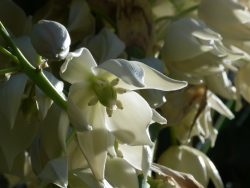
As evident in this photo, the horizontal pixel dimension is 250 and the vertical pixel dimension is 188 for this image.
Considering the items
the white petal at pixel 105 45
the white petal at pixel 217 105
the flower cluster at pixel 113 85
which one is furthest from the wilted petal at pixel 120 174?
the white petal at pixel 217 105

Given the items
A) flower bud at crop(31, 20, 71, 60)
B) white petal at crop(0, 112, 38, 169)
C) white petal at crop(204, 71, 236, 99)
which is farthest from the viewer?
white petal at crop(204, 71, 236, 99)

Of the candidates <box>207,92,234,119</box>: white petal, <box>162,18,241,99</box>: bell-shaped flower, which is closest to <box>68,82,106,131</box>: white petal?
<box>162,18,241,99</box>: bell-shaped flower

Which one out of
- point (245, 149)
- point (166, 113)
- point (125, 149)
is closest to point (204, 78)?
point (166, 113)

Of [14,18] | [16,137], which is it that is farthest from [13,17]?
[16,137]

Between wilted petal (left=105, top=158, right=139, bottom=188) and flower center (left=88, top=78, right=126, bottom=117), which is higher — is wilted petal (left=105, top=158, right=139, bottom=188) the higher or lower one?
the lower one

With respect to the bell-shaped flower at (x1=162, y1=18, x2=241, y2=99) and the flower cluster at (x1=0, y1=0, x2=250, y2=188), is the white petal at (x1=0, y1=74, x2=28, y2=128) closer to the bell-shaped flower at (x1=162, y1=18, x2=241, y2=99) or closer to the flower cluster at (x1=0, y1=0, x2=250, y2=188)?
the flower cluster at (x1=0, y1=0, x2=250, y2=188)

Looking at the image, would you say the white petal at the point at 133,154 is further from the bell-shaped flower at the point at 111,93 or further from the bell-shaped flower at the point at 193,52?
the bell-shaped flower at the point at 193,52
